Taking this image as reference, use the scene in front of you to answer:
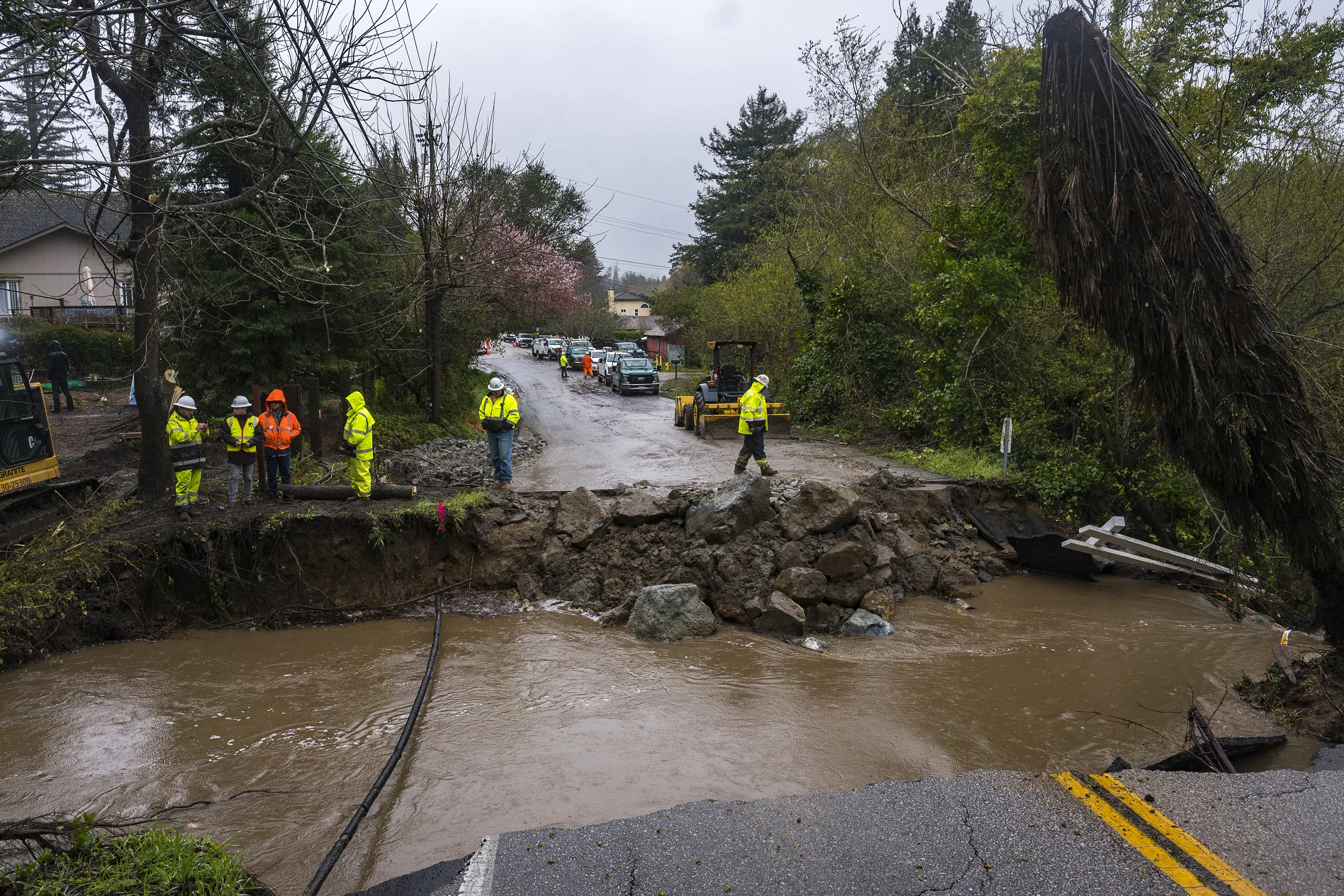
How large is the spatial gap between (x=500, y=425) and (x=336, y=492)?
2638 millimetres

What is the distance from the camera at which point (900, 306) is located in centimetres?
2133

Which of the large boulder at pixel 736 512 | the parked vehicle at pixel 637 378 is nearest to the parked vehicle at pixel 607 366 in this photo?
the parked vehicle at pixel 637 378

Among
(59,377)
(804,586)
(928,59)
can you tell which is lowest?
(804,586)

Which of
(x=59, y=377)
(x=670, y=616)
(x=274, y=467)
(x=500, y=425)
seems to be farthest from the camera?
(x=59, y=377)

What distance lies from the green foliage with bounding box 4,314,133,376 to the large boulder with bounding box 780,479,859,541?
2165 centimetres

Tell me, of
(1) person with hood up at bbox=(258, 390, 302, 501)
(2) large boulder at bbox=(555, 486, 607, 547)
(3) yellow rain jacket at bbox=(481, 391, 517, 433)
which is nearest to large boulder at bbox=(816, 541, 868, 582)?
(2) large boulder at bbox=(555, 486, 607, 547)

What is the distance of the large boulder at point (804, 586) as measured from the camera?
984 centimetres

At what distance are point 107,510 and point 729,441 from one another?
13.1 metres

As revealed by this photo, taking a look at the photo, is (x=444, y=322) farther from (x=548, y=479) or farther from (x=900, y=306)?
(x=900, y=306)

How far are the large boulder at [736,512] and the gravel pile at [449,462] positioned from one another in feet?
13.5

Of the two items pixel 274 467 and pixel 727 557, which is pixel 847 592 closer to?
pixel 727 557

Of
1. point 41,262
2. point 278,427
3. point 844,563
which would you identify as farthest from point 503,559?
point 41,262

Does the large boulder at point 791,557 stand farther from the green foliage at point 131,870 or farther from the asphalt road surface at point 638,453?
the green foliage at point 131,870

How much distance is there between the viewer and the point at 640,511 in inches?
442
